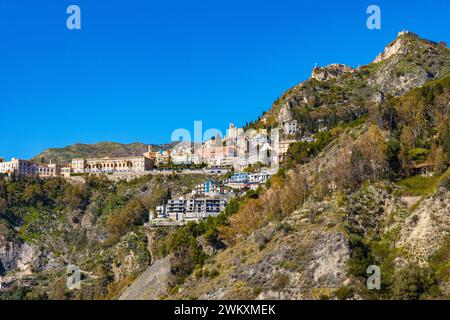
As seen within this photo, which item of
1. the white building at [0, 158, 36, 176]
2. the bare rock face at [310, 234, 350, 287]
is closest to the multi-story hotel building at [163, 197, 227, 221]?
the bare rock face at [310, 234, 350, 287]

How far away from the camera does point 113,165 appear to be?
13875 cm

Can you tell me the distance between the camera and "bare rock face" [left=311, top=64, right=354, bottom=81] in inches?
5733

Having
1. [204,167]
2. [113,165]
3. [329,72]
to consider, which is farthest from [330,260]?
[329,72]

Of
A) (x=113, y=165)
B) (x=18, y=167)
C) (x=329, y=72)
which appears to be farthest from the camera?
(x=329, y=72)

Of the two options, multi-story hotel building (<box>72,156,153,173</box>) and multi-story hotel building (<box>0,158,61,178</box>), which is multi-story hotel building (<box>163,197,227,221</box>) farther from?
multi-story hotel building (<box>0,158,61,178</box>)

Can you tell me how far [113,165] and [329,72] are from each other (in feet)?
162

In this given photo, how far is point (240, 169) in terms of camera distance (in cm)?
12125

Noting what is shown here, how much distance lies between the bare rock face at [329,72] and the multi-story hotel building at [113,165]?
3985cm

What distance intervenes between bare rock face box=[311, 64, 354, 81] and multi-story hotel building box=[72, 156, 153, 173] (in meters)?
39.9

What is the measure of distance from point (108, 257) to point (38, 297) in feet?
33.7

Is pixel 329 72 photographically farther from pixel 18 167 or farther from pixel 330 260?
pixel 330 260

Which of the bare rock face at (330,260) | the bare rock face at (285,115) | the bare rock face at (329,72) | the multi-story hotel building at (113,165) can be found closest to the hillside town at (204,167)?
the multi-story hotel building at (113,165)

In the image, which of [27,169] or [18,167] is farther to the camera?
[27,169]
